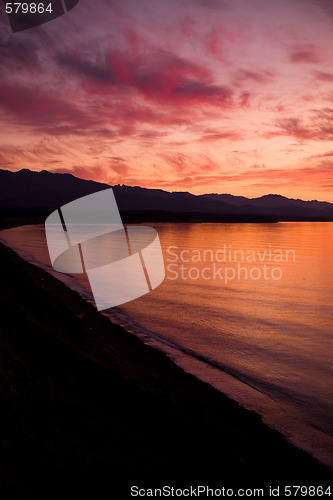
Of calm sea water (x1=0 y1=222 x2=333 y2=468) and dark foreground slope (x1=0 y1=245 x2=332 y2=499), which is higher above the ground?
dark foreground slope (x1=0 y1=245 x2=332 y2=499)

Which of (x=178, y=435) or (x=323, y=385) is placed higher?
(x=178, y=435)

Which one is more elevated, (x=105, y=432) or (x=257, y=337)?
(x=105, y=432)

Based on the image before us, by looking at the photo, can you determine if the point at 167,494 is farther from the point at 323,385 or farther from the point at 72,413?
the point at 323,385

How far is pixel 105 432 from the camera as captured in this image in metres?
4.82

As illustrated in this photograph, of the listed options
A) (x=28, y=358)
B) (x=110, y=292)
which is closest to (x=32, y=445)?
(x=28, y=358)

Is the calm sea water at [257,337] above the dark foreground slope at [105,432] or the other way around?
the other way around

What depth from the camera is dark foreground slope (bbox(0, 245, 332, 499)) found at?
13.3 ft

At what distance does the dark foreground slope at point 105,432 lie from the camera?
404 centimetres

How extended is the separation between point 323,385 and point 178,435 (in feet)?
17.7

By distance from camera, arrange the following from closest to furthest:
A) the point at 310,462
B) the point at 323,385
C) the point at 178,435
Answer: the point at 178,435 < the point at 310,462 < the point at 323,385

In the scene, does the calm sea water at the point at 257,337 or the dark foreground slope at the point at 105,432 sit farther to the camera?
the calm sea water at the point at 257,337

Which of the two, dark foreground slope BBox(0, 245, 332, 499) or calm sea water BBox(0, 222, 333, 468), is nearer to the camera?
dark foreground slope BBox(0, 245, 332, 499)

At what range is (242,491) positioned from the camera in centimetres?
467

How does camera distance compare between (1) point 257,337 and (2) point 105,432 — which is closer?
(2) point 105,432
